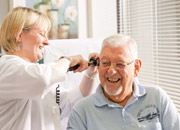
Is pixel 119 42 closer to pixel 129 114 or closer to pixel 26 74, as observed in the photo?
pixel 129 114

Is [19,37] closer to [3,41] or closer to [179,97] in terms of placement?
[3,41]

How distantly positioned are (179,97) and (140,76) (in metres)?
0.67

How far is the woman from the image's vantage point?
131cm

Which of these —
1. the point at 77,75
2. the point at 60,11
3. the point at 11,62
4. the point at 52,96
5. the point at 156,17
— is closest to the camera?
Result: the point at 11,62

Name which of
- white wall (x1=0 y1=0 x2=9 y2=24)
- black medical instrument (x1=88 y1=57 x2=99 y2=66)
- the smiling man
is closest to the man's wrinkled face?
the smiling man

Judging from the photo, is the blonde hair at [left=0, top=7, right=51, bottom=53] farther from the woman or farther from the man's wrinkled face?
the man's wrinkled face

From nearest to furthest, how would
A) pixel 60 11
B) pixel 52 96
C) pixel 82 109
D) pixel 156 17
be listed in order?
pixel 82 109 → pixel 52 96 → pixel 156 17 → pixel 60 11

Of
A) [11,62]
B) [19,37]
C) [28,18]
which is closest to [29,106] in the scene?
[11,62]

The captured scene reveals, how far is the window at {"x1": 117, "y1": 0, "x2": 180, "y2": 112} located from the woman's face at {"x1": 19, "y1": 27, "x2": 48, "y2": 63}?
1.35 meters

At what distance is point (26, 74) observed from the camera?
51.1 inches

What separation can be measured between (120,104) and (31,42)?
655 millimetres

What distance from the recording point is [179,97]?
2465 mm

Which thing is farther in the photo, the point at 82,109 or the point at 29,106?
the point at 82,109

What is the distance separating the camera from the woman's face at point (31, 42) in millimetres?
1509
